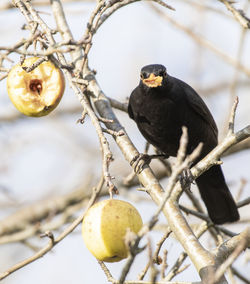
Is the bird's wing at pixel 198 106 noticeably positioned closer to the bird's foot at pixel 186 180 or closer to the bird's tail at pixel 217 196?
the bird's tail at pixel 217 196

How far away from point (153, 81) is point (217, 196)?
1.28m

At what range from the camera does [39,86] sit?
273 cm

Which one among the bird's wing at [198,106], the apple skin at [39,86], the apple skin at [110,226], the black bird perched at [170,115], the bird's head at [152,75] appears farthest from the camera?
the bird's wing at [198,106]

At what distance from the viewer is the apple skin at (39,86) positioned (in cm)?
267

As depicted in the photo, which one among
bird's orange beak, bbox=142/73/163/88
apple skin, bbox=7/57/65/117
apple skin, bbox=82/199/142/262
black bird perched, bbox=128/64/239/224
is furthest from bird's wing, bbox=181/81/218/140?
apple skin, bbox=82/199/142/262

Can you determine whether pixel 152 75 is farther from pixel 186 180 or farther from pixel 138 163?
pixel 186 180

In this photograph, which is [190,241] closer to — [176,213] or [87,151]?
[176,213]

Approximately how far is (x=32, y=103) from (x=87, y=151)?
6.43 meters

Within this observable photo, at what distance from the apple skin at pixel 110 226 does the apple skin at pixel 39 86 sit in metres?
0.67

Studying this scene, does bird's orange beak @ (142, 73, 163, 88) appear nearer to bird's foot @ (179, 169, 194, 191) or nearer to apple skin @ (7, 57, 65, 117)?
bird's foot @ (179, 169, 194, 191)

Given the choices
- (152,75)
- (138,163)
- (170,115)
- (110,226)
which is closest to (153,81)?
(152,75)

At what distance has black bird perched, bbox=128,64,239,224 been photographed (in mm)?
4180

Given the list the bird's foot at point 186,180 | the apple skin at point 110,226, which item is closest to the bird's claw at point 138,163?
the bird's foot at point 186,180

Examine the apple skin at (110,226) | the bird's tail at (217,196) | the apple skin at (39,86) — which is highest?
the apple skin at (39,86)
